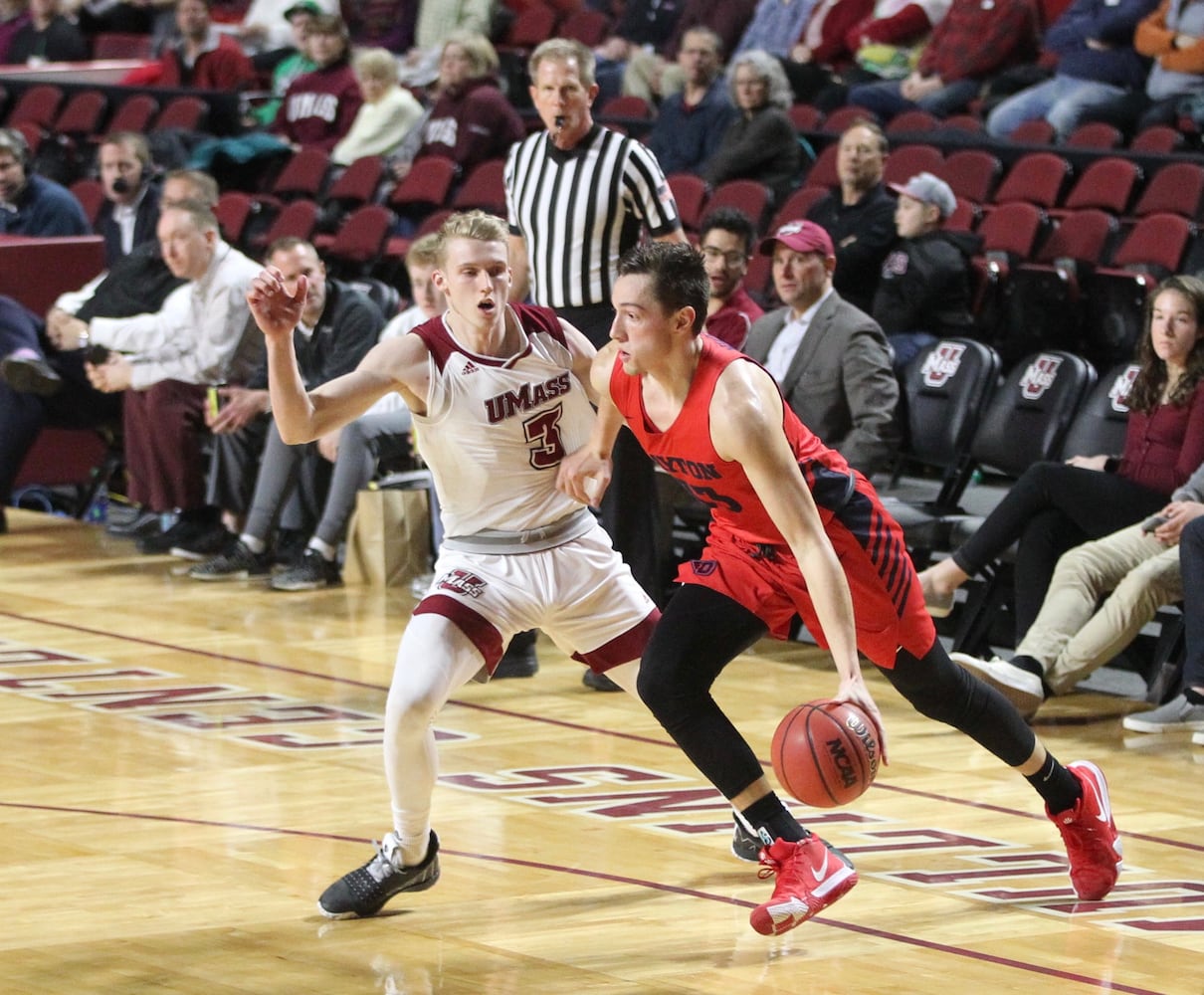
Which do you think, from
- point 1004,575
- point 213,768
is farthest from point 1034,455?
point 213,768

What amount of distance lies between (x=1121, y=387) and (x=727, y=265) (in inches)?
55.8

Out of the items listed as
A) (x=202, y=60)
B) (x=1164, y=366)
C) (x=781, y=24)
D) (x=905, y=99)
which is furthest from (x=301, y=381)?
(x=202, y=60)

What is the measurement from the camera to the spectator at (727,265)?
23.8 ft

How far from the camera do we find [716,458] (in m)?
4.20

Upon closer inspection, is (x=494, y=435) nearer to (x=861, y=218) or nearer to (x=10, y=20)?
(x=861, y=218)

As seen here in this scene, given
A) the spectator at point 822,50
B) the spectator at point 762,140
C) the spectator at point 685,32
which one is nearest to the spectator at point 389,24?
the spectator at point 685,32

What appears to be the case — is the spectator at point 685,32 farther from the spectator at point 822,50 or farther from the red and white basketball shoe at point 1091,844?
the red and white basketball shoe at point 1091,844

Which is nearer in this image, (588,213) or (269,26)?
(588,213)

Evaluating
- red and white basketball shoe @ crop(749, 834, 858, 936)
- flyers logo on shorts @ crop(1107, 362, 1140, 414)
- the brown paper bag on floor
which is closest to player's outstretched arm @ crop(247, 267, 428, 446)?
red and white basketball shoe @ crop(749, 834, 858, 936)

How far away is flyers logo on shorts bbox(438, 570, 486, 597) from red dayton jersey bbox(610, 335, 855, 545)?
49 centimetres

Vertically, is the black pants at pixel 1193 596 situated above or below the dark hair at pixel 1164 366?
below

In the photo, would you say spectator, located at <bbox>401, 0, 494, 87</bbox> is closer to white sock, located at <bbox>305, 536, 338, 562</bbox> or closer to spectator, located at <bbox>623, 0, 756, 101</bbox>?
spectator, located at <bbox>623, 0, 756, 101</bbox>

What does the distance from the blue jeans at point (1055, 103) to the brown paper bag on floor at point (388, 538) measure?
390 centimetres

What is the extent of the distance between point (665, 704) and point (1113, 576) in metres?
2.70
